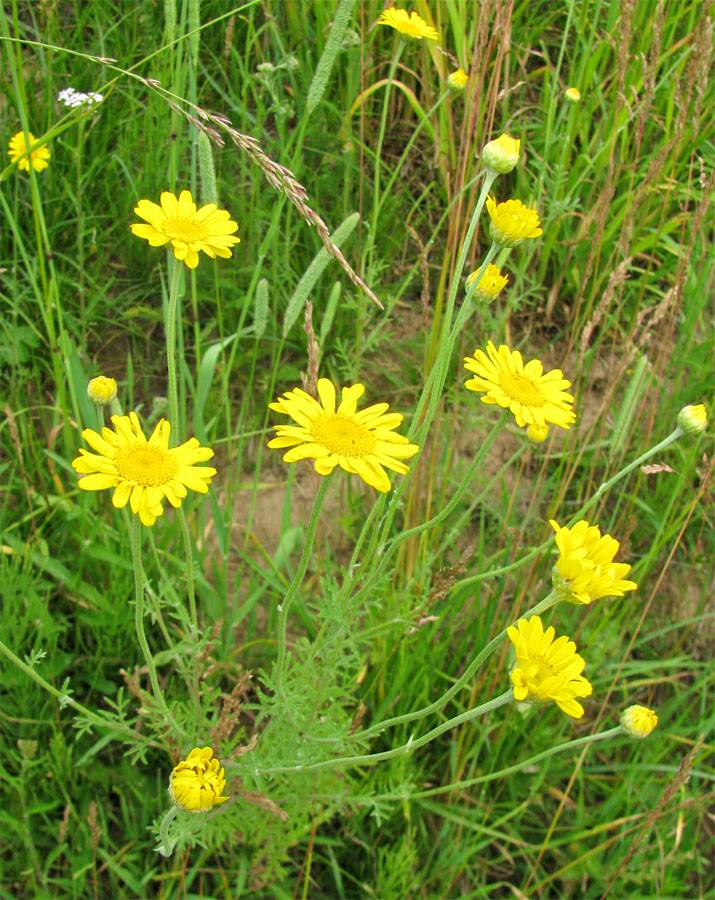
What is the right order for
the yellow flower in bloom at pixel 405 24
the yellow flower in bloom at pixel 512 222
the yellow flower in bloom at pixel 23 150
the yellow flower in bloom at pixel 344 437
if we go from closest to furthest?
the yellow flower in bloom at pixel 344 437
the yellow flower in bloom at pixel 512 222
the yellow flower in bloom at pixel 405 24
the yellow flower in bloom at pixel 23 150

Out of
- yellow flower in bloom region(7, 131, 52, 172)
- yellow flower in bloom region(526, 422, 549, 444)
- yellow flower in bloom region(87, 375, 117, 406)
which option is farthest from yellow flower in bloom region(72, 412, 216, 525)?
yellow flower in bloom region(7, 131, 52, 172)

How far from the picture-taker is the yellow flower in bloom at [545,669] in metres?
1.18

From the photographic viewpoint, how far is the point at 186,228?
1424 mm

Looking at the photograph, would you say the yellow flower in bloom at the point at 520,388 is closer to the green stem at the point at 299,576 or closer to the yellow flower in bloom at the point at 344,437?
the yellow flower in bloom at the point at 344,437

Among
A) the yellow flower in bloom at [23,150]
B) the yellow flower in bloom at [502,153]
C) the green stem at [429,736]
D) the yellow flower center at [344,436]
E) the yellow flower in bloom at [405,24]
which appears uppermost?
the yellow flower in bloom at [405,24]

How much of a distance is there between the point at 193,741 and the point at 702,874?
152 cm

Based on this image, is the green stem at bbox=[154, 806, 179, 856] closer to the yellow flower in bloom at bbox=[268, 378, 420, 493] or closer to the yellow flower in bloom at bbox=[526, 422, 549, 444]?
the yellow flower in bloom at bbox=[268, 378, 420, 493]

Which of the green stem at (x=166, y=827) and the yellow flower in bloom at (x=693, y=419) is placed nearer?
the green stem at (x=166, y=827)

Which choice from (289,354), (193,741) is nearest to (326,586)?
(193,741)

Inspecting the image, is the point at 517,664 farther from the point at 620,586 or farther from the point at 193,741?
the point at 193,741

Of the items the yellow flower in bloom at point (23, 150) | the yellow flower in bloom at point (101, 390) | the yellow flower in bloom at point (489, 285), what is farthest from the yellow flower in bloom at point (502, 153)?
the yellow flower in bloom at point (23, 150)

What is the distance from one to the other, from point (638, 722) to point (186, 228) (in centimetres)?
119

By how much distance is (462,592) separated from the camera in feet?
6.94

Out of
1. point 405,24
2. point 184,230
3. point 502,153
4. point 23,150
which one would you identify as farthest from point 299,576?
point 23,150
